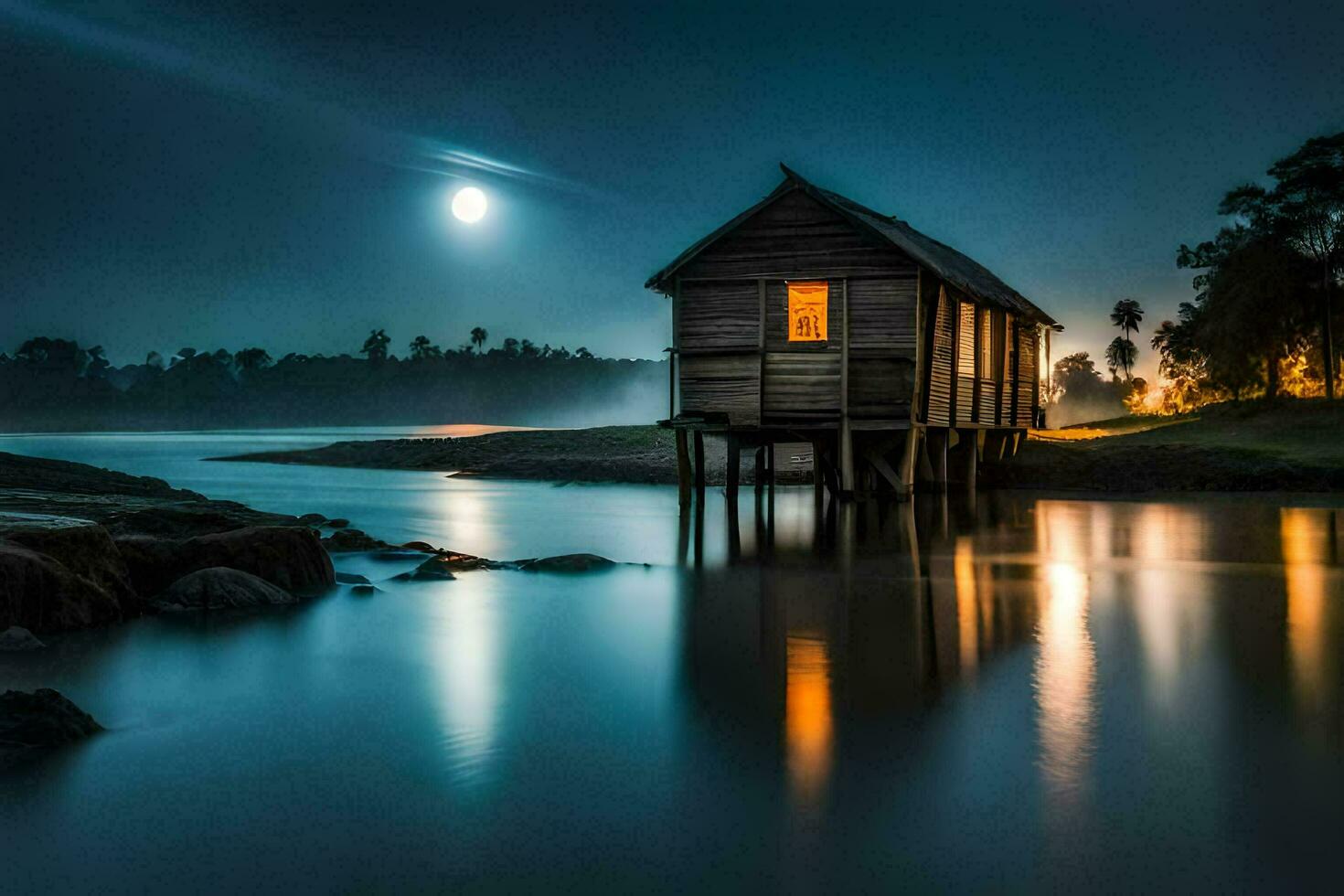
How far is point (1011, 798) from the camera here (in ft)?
20.3

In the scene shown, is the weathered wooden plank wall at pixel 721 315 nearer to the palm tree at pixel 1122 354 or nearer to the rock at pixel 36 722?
the rock at pixel 36 722

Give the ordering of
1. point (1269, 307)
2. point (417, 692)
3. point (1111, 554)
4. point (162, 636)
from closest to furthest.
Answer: point (417, 692), point (162, 636), point (1111, 554), point (1269, 307)

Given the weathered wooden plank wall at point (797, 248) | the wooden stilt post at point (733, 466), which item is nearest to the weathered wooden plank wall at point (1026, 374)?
the wooden stilt post at point (733, 466)

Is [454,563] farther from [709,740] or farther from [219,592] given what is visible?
[709,740]

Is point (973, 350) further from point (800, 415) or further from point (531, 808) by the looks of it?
point (531, 808)

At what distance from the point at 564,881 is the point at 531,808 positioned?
0.97 meters

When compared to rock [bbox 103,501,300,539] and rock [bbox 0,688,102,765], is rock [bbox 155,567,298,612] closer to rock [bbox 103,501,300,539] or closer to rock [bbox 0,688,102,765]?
rock [bbox 103,501,300,539]

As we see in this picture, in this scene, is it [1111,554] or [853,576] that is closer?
[853,576]

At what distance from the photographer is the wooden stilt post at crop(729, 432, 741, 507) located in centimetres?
2961

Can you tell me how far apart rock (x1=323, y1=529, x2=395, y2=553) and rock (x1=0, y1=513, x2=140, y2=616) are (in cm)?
713

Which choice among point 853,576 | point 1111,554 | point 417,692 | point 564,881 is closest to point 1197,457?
point 1111,554

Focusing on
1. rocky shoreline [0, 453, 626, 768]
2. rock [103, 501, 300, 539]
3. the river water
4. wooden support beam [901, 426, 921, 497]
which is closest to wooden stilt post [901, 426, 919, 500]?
wooden support beam [901, 426, 921, 497]

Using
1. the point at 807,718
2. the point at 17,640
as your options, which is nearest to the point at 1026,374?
the point at 807,718

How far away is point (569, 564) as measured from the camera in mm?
17641
